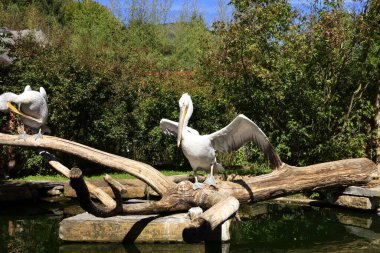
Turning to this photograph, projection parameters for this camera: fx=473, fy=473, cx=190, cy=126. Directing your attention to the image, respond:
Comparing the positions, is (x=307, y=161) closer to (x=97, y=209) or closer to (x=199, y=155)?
(x=199, y=155)

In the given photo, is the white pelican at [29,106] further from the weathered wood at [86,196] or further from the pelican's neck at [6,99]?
the weathered wood at [86,196]

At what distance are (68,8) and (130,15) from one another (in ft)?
27.0

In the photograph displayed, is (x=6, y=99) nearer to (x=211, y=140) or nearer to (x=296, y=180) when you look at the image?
(x=211, y=140)

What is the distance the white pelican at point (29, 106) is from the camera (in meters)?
5.88

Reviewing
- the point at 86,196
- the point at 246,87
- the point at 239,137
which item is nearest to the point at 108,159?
the point at 86,196

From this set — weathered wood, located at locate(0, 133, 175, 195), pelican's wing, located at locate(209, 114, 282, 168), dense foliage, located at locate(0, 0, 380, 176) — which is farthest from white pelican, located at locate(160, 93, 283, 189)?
dense foliage, located at locate(0, 0, 380, 176)

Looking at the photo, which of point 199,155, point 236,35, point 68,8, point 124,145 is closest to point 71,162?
point 124,145

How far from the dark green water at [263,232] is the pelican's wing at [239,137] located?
63.2 inches

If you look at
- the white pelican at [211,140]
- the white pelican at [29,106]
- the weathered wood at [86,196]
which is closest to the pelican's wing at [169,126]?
the white pelican at [211,140]

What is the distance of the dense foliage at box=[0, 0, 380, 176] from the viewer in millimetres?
10422

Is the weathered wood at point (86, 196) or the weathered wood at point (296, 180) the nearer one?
the weathered wood at point (86, 196)

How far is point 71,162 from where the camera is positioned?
1367 cm

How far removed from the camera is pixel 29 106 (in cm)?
591

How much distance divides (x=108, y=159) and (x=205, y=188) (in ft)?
4.34
